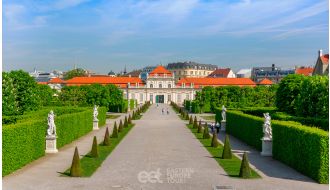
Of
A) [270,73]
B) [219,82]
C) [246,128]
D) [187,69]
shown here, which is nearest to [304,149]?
[246,128]

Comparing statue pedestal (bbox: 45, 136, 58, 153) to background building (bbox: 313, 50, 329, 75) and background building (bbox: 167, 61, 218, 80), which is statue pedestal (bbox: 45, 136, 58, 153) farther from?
background building (bbox: 167, 61, 218, 80)

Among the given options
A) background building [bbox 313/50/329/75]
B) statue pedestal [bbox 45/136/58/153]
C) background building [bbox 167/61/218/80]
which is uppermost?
background building [bbox 167/61/218/80]

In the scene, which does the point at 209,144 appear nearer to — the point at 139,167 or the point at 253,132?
the point at 253,132

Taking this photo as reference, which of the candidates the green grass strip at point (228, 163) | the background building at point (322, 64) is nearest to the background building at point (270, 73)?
the background building at point (322, 64)

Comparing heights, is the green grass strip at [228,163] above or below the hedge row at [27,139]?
below

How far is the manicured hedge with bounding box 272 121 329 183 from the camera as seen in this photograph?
1525 centimetres

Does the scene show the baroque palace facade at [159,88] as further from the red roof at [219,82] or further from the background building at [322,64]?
the background building at [322,64]

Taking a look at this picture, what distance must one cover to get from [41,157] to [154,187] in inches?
345

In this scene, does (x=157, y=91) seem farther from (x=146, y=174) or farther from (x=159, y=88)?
(x=146, y=174)

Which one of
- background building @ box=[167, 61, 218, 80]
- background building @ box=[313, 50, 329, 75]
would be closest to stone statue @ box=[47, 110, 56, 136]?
background building @ box=[313, 50, 329, 75]

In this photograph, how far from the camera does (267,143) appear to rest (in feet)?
73.1

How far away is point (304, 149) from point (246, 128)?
1102 centimetres

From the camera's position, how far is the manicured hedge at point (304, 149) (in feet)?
50.0

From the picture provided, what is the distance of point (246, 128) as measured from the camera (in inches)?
1107
